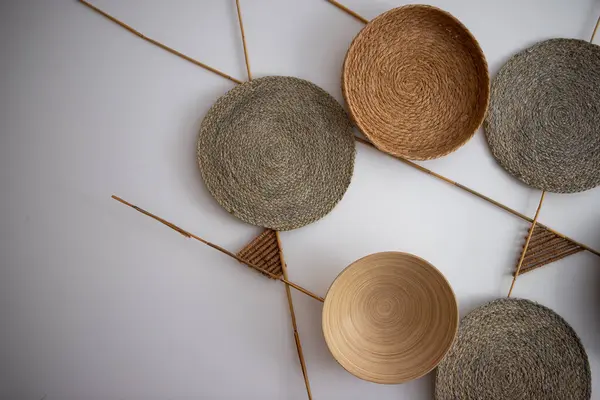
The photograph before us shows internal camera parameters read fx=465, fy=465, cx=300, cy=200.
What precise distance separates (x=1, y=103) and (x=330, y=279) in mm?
1253

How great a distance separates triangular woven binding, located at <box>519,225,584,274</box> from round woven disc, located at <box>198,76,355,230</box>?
64 centimetres

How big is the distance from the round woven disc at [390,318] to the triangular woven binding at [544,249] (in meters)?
0.37

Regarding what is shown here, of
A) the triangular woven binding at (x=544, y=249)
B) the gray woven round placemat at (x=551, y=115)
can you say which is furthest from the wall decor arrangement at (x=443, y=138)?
the triangular woven binding at (x=544, y=249)

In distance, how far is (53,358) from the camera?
1575mm

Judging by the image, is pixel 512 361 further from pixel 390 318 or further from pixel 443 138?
pixel 443 138

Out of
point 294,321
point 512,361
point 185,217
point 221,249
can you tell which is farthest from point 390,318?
point 185,217

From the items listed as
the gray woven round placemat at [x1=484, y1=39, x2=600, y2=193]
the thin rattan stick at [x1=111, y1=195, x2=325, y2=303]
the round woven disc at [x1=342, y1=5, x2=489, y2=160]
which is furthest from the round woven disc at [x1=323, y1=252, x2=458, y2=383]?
the gray woven round placemat at [x1=484, y1=39, x2=600, y2=193]

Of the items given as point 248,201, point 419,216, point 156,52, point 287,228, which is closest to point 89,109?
point 156,52

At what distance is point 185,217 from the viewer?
1.53 metres

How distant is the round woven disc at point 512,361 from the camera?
146 centimetres

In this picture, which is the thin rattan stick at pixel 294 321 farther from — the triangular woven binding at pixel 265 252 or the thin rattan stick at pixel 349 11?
the thin rattan stick at pixel 349 11

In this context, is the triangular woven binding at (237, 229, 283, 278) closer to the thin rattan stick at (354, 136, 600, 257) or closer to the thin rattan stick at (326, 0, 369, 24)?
the thin rattan stick at (354, 136, 600, 257)

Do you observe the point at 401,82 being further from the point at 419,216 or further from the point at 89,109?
the point at 89,109

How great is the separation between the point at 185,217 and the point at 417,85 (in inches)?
33.9
